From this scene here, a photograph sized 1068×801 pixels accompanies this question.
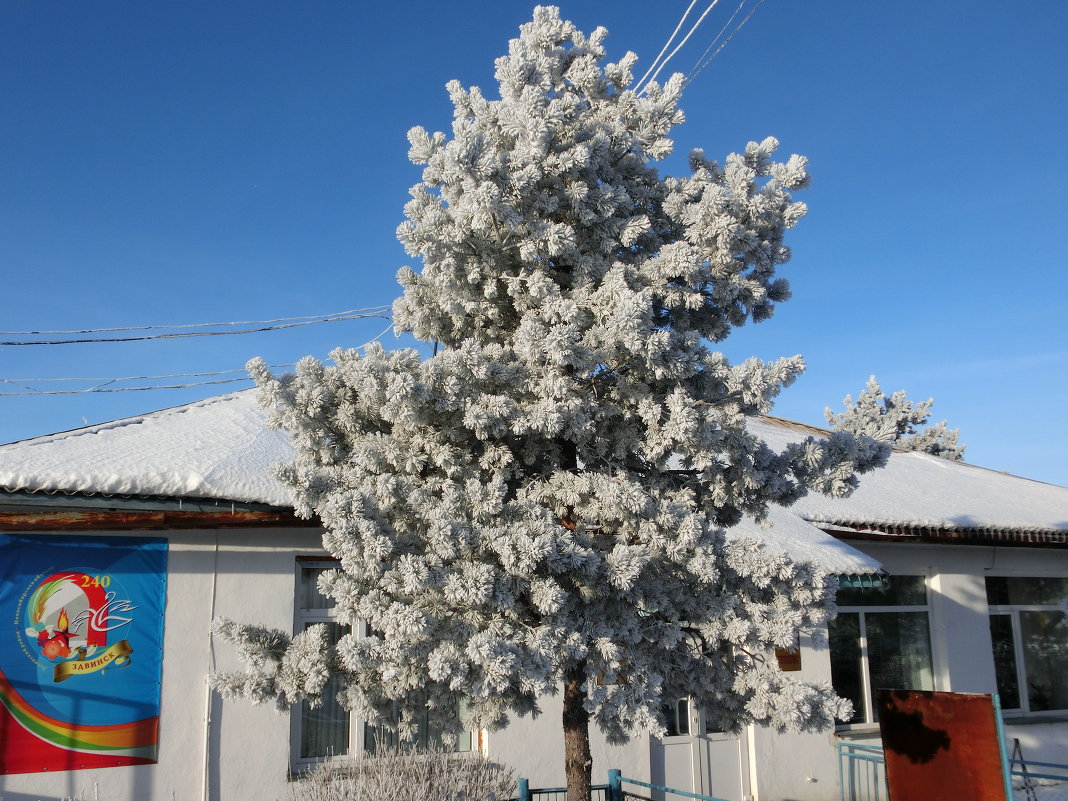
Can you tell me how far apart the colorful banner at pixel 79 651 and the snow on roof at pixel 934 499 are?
7872 mm

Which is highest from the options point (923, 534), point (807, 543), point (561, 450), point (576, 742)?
point (561, 450)

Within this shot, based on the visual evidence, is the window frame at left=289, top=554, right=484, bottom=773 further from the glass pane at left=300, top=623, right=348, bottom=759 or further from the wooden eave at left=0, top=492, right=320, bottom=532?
the wooden eave at left=0, top=492, right=320, bottom=532

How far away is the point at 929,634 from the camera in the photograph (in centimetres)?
1191

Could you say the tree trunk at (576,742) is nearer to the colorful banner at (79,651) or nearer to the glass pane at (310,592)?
the glass pane at (310,592)

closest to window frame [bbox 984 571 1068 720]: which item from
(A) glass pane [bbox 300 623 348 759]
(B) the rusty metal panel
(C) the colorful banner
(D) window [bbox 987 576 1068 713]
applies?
(D) window [bbox 987 576 1068 713]

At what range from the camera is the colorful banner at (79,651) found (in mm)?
7184

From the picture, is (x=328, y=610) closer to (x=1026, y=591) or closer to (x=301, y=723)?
(x=301, y=723)

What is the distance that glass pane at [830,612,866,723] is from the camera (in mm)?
11180

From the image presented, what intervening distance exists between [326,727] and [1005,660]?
10.1 meters

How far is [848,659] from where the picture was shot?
37.3 ft

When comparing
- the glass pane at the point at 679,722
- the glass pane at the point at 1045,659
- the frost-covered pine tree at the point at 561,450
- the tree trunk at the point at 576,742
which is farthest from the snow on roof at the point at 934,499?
→ the tree trunk at the point at 576,742

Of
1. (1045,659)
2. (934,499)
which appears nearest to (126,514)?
(934,499)

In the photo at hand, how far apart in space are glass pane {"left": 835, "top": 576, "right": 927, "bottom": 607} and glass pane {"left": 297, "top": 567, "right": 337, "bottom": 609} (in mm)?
7099

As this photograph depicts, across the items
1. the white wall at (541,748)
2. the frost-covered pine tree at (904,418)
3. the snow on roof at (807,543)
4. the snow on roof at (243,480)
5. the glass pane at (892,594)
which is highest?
the frost-covered pine tree at (904,418)
